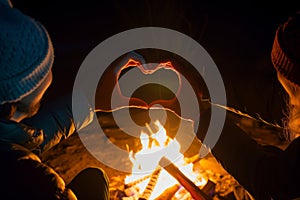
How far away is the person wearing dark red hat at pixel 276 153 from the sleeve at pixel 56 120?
1313 mm

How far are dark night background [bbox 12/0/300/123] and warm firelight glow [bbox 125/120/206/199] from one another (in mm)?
1482

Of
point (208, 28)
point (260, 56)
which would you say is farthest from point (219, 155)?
point (208, 28)

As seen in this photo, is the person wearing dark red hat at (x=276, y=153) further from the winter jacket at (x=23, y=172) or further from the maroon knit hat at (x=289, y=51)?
the winter jacket at (x=23, y=172)

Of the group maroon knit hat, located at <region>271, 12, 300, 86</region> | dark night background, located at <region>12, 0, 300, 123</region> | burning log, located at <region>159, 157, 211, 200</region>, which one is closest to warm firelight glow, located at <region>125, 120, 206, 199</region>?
burning log, located at <region>159, 157, 211, 200</region>

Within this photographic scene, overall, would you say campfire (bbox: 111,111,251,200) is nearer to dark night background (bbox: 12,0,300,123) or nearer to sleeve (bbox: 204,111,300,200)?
sleeve (bbox: 204,111,300,200)

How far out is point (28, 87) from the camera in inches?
66.9

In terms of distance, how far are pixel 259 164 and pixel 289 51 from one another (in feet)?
2.45

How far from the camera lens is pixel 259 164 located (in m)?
2.05

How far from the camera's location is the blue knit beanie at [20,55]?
1.59 meters

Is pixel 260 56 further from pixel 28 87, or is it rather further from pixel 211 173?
pixel 28 87

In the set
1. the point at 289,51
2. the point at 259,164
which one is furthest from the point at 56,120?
the point at 289,51

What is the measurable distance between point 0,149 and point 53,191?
1.39ft

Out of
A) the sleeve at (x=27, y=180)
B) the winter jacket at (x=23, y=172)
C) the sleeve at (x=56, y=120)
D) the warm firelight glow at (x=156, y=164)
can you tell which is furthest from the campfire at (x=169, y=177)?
the sleeve at (x=27, y=180)

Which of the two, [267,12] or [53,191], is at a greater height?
[267,12]
